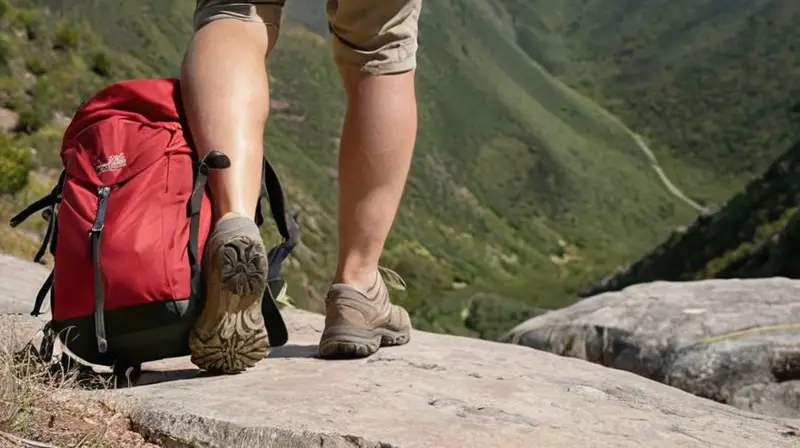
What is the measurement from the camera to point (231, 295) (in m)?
2.46

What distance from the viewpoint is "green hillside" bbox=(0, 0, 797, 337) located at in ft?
102

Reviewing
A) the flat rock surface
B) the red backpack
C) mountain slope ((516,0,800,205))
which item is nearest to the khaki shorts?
the red backpack

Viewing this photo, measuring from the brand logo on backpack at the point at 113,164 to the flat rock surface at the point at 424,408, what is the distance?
572 mm

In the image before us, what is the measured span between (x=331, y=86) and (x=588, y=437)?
53.6 m

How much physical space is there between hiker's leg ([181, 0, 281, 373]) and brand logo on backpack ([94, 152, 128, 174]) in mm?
198

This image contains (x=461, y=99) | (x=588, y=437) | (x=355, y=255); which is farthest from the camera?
(x=461, y=99)

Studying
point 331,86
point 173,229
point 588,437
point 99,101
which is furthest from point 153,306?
point 331,86

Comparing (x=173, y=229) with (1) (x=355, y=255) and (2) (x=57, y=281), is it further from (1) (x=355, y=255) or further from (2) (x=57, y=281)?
(1) (x=355, y=255)

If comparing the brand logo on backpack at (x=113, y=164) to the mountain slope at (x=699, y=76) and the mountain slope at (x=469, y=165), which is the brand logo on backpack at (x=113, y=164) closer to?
the mountain slope at (x=469, y=165)

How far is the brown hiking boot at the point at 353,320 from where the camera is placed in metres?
2.87

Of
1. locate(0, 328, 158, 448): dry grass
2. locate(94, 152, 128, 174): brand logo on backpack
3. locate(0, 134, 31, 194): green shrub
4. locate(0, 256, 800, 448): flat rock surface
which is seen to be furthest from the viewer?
locate(0, 134, 31, 194): green shrub

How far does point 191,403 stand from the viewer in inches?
89.6

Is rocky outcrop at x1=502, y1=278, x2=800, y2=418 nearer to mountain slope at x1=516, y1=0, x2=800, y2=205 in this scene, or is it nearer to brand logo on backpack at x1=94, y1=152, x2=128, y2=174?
brand logo on backpack at x1=94, y1=152, x2=128, y2=174

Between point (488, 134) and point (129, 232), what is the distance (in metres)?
69.9
